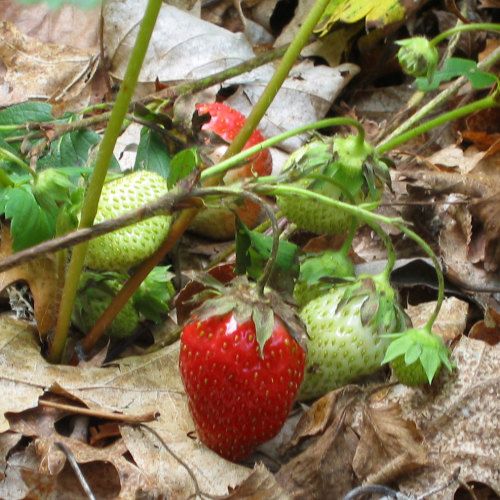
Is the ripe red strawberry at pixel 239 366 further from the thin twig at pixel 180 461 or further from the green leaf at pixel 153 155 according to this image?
the green leaf at pixel 153 155

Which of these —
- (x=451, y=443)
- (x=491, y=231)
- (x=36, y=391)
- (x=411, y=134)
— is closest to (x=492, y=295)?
(x=491, y=231)

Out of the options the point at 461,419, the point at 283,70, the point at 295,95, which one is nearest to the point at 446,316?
the point at 461,419

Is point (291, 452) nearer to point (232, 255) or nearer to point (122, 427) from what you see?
point (122, 427)

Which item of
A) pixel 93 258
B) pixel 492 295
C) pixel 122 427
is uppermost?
pixel 93 258

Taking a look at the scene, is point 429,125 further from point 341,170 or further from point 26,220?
point 26,220

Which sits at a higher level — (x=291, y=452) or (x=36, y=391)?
(x=36, y=391)

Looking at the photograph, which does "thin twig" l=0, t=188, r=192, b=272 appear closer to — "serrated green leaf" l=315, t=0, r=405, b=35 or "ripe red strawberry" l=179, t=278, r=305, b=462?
"ripe red strawberry" l=179, t=278, r=305, b=462

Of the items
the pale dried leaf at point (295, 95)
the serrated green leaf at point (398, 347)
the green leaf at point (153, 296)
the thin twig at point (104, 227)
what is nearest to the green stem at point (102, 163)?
the thin twig at point (104, 227)
